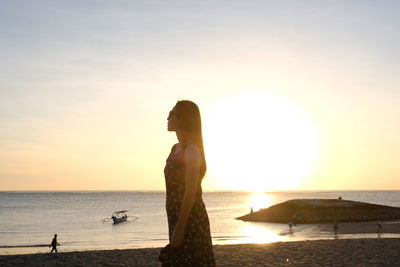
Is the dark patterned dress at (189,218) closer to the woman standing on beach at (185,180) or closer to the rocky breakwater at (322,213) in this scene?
the woman standing on beach at (185,180)

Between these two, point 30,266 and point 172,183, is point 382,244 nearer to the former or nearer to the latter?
point 30,266

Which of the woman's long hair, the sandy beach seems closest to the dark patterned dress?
the woman's long hair

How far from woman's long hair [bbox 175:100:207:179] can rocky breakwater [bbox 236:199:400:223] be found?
65.9 metres

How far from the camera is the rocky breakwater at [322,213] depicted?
70125mm

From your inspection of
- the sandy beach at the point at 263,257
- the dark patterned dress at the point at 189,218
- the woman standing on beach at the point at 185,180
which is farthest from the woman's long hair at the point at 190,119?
the sandy beach at the point at 263,257

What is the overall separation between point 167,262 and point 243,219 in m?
82.3

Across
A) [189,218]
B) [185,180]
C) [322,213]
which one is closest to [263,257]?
[189,218]

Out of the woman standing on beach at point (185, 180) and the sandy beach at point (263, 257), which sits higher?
the woman standing on beach at point (185, 180)

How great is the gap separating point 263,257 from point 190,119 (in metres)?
14.5

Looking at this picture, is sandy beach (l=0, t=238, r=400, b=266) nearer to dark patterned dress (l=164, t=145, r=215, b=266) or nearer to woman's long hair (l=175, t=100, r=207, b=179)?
dark patterned dress (l=164, t=145, r=215, b=266)

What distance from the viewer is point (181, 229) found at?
4504 mm

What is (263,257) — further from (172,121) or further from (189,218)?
(172,121)

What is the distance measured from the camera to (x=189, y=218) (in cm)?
464

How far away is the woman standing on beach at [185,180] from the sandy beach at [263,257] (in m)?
12.2
